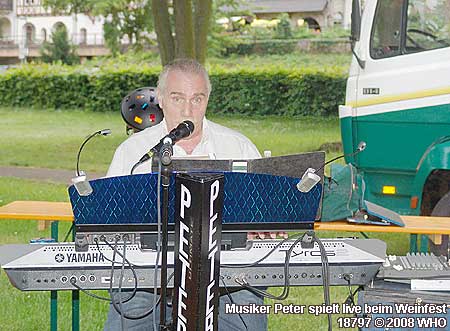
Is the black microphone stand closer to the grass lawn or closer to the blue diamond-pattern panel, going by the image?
the blue diamond-pattern panel

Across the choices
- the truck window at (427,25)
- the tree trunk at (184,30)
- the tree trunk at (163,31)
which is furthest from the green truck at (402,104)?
the tree trunk at (163,31)

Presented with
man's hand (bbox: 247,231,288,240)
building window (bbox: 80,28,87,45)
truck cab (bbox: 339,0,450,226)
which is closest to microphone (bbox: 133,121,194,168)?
man's hand (bbox: 247,231,288,240)

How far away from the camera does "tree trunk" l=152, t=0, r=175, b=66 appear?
12.4 metres

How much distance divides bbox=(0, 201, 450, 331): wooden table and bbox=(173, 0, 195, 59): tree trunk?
743cm

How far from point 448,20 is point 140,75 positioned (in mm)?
16633

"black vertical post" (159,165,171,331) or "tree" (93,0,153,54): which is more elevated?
"tree" (93,0,153,54)

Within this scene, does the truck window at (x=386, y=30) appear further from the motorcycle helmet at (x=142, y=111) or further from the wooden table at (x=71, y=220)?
the wooden table at (x=71, y=220)

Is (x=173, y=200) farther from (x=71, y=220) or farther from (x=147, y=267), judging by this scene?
(x=71, y=220)

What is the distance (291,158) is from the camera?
3.19 m

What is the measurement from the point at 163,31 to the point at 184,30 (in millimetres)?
697

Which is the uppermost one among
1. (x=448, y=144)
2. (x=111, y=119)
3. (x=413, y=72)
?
(x=413, y=72)

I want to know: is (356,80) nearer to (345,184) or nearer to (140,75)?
(345,184)

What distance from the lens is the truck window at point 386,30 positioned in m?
6.11

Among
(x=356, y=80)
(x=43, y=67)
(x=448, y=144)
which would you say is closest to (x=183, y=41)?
(x=356, y=80)
